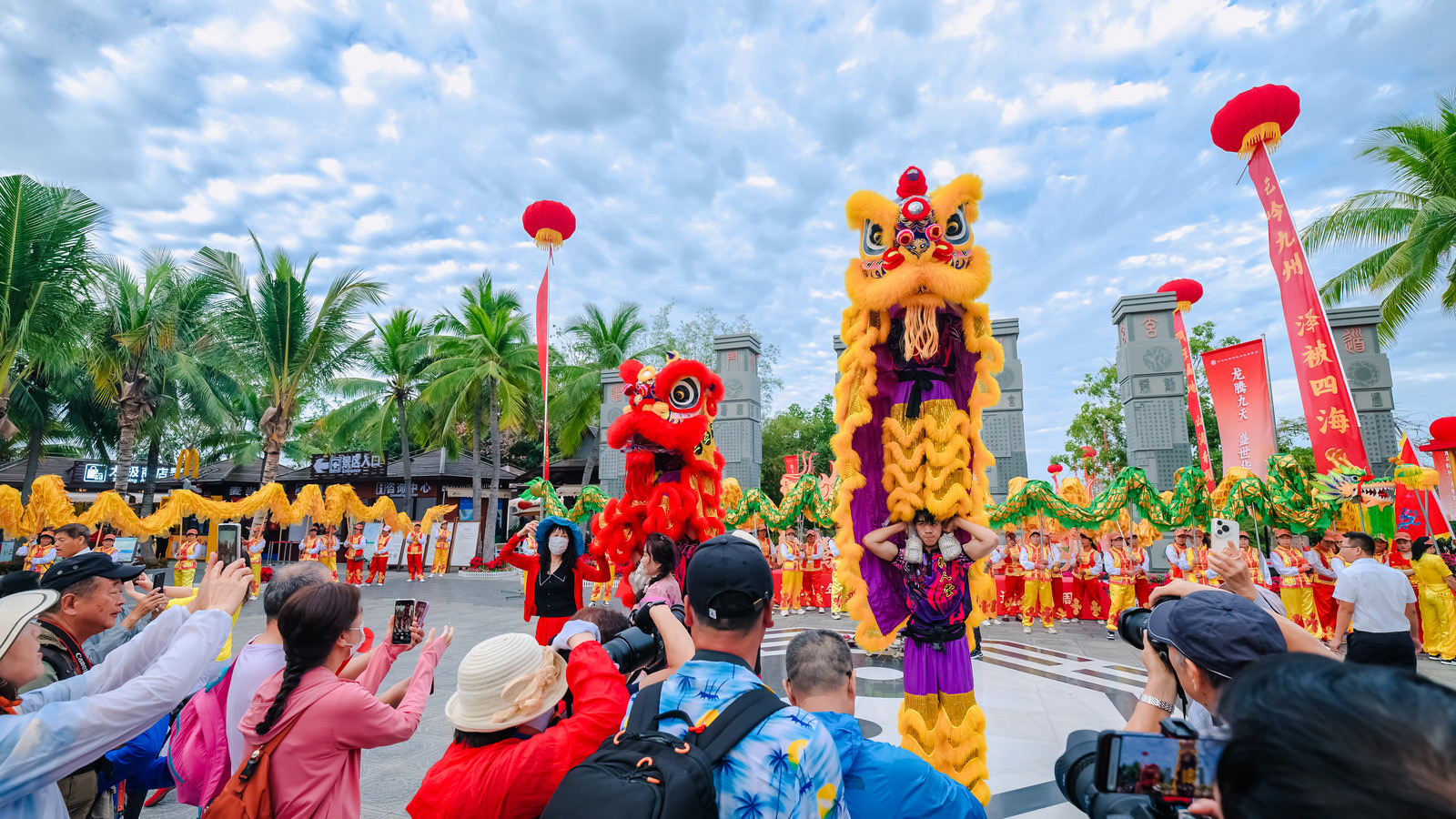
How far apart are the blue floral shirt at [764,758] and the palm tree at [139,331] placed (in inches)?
715

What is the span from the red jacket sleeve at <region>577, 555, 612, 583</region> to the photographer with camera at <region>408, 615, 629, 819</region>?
3.11m

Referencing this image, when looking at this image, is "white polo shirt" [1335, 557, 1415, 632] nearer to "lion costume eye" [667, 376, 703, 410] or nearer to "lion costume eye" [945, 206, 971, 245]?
"lion costume eye" [945, 206, 971, 245]

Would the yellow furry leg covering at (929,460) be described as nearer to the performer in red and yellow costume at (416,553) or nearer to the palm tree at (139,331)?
the performer in red and yellow costume at (416,553)

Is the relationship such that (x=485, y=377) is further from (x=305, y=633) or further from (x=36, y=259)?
(x=305, y=633)

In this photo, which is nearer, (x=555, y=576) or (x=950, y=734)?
(x=950, y=734)

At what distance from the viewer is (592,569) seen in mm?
5102

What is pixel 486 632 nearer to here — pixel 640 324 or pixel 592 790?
pixel 592 790

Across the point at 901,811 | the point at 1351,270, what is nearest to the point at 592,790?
the point at 901,811

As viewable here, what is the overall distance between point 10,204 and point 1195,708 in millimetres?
14542

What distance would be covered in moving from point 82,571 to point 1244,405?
12.1 m

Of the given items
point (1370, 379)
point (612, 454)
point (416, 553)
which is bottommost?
point (416, 553)

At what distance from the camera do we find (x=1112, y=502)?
7.22 meters

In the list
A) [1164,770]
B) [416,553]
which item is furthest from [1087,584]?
[416,553]

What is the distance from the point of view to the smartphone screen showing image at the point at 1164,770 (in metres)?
1.03
